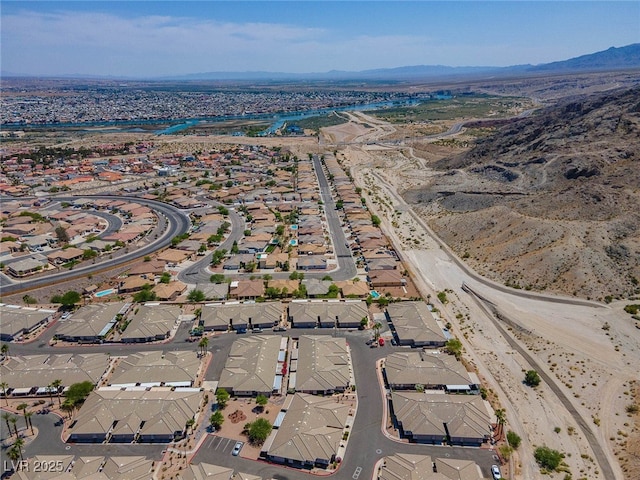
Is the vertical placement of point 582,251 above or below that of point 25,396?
above

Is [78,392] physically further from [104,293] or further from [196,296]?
[104,293]

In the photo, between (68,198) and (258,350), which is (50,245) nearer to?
(68,198)

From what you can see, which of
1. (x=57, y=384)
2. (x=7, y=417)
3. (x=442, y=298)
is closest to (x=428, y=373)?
(x=442, y=298)

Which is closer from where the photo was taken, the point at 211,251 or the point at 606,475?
the point at 606,475

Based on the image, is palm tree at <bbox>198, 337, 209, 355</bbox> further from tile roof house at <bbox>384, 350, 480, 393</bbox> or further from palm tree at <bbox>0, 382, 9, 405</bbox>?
tile roof house at <bbox>384, 350, 480, 393</bbox>

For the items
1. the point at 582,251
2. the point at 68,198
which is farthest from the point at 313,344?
the point at 68,198

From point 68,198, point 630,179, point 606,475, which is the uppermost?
point 630,179

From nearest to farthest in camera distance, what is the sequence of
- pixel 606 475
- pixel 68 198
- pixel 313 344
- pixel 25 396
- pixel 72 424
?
pixel 606 475 < pixel 72 424 < pixel 25 396 < pixel 313 344 < pixel 68 198
